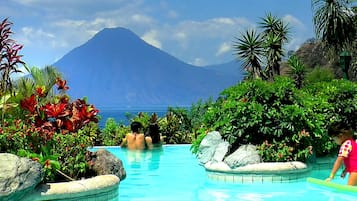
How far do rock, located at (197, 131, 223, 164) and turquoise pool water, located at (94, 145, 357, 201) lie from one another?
1.24ft

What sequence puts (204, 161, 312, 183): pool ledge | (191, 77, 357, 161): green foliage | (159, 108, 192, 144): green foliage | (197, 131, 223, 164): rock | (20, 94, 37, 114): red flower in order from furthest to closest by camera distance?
(159, 108, 192, 144): green foliage < (197, 131, 223, 164): rock < (191, 77, 357, 161): green foliage < (204, 161, 312, 183): pool ledge < (20, 94, 37, 114): red flower

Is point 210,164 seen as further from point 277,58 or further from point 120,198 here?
point 277,58

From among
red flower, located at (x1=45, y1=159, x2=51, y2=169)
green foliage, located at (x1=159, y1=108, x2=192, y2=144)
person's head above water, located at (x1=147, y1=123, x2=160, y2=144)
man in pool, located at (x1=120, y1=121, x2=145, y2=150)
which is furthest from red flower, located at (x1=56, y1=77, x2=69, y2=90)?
green foliage, located at (x1=159, y1=108, x2=192, y2=144)

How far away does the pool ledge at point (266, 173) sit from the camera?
10.2 metres

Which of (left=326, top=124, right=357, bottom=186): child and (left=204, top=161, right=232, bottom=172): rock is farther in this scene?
(left=204, top=161, right=232, bottom=172): rock

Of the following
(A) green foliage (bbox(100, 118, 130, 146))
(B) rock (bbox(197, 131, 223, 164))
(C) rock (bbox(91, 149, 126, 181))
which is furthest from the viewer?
(A) green foliage (bbox(100, 118, 130, 146))

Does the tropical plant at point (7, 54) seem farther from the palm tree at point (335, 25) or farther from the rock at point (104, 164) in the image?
the palm tree at point (335, 25)

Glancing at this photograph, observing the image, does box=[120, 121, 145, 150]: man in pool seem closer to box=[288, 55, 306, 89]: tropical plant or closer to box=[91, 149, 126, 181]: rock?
box=[91, 149, 126, 181]: rock

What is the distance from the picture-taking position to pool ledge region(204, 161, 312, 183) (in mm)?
10219

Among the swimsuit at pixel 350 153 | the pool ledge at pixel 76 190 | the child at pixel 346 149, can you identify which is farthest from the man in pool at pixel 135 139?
the swimsuit at pixel 350 153

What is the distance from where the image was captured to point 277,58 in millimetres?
28219

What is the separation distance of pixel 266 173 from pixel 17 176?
5.05 m

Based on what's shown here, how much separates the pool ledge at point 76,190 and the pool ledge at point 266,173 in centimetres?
308

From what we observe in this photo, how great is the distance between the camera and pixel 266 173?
403 inches
